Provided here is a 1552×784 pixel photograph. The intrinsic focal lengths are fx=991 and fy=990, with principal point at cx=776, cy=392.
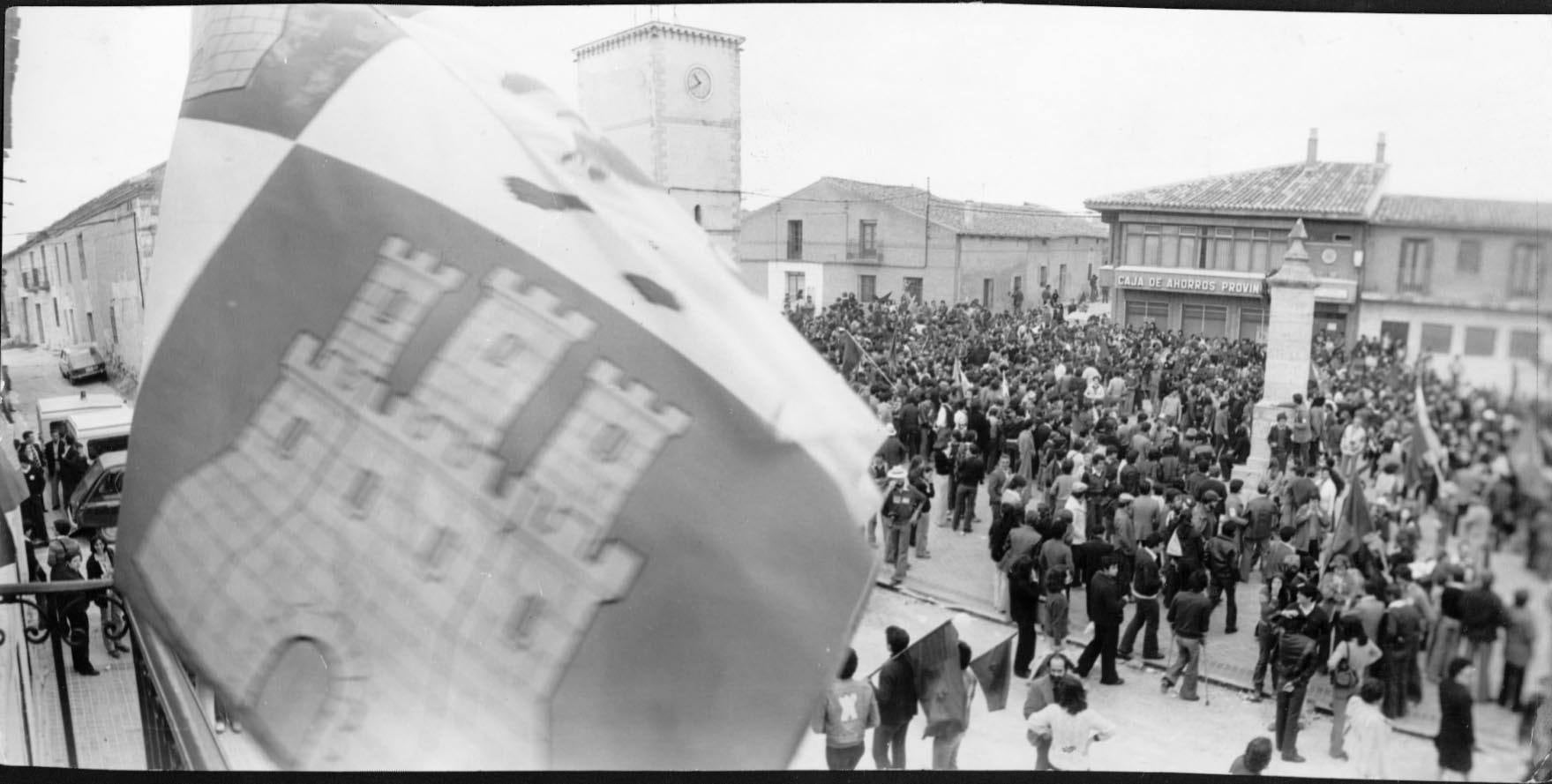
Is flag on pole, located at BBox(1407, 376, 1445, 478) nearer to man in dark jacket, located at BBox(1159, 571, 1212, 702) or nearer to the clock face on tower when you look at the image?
man in dark jacket, located at BBox(1159, 571, 1212, 702)

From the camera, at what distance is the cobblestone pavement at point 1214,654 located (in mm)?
3129

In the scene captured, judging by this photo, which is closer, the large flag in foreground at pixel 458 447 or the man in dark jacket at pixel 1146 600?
the large flag in foreground at pixel 458 447

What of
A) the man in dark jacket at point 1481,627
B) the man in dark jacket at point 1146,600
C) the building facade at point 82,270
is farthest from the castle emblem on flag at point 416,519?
the man in dark jacket at point 1481,627

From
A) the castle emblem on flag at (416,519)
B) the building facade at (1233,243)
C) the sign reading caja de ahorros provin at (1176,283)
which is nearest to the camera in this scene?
the castle emblem on flag at (416,519)

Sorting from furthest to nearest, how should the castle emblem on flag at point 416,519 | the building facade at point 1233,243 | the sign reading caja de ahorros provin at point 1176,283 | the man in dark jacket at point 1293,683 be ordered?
the sign reading caja de ahorros provin at point 1176,283 → the man in dark jacket at point 1293,683 → the building facade at point 1233,243 → the castle emblem on flag at point 416,519

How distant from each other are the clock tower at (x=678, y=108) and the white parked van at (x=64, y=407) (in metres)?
1.85

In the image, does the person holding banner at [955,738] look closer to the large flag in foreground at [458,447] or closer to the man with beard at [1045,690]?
the man with beard at [1045,690]

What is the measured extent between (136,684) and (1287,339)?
12.9 ft

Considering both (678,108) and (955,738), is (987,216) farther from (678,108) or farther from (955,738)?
(955,738)

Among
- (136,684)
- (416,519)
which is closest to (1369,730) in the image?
(416,519)

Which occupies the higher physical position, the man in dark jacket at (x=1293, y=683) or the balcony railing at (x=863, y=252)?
the balcony railing at (x=863, y=252)

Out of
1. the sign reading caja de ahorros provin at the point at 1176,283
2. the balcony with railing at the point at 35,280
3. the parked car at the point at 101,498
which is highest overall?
the sign reading caja de ahorros provin at the point at 1176,283

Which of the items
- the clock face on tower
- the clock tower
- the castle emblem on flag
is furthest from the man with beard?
the clock face on tower

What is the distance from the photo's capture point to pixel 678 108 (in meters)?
3.17
